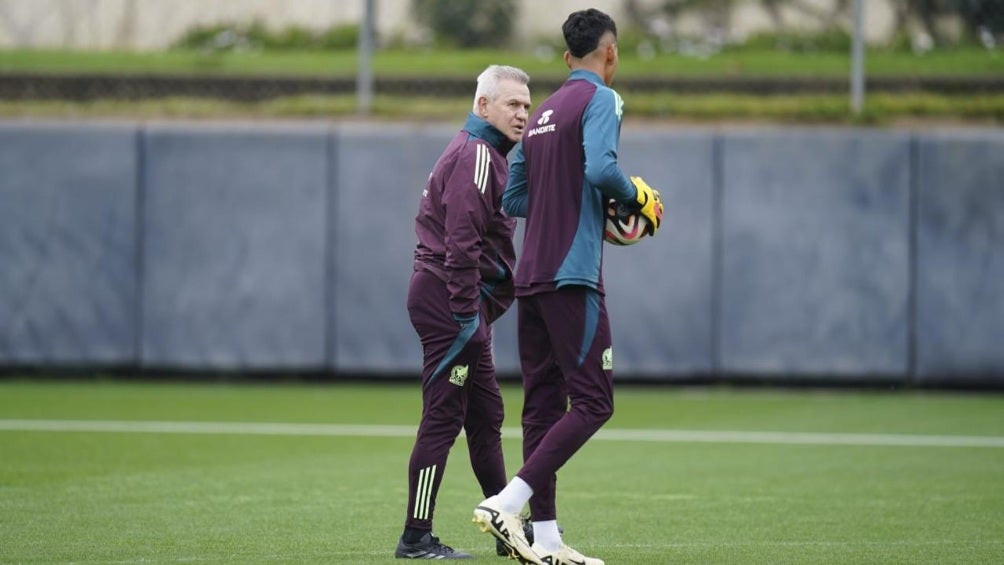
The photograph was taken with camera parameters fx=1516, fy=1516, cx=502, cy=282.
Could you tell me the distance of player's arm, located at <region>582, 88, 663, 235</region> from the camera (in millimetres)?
5883

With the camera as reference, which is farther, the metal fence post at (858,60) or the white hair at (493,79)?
the metal fence post at (858,60)

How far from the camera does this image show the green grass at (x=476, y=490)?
21.8 feet

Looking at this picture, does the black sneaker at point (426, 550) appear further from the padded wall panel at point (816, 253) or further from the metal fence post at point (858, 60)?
the metal fence post at point (858, 60)

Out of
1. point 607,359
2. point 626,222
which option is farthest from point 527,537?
point 626,222

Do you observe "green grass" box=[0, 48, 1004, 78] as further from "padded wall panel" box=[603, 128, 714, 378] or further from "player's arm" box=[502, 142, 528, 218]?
"player's arm" box=[502, 142, 528, 218]

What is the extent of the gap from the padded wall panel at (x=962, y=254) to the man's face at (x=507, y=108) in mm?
8434

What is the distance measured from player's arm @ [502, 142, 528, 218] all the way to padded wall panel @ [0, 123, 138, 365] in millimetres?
8983

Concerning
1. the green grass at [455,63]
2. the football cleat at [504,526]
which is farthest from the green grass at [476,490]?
the green grass at [455,63]

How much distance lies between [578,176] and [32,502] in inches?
A: 141

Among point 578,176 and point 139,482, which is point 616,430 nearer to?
point 139,482

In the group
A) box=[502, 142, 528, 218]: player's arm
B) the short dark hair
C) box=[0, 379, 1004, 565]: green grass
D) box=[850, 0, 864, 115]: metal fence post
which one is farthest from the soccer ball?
box=[850, 0, 864, 115]: metal fence post

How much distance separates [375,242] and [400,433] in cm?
368

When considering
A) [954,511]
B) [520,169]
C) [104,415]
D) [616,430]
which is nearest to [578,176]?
[520,169]

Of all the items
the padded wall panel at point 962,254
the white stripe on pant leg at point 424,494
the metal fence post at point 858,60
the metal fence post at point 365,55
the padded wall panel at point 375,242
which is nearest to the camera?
the white stripe on pant leg at point 424,494
